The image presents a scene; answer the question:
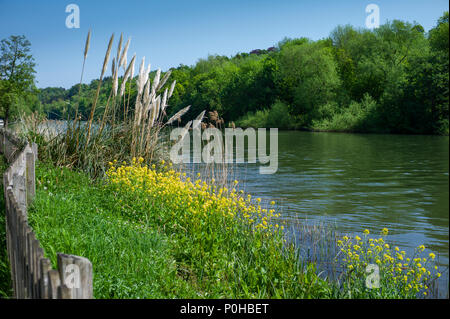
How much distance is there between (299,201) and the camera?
10.3 meters

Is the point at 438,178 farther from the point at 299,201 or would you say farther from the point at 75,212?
the point at 75,212

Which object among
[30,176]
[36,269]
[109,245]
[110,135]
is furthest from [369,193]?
[36,269]

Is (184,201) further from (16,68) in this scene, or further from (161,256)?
(16,68)

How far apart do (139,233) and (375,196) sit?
25.8 ft

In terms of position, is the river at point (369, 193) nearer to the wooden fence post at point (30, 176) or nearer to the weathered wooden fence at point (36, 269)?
the weathered wooden fence at point (36, 269)

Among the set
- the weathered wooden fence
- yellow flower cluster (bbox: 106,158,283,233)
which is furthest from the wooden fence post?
yellow flower cluster (bbox: 106,158,283,233)

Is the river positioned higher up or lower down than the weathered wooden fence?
lower down

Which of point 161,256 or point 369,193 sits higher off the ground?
point 161,256

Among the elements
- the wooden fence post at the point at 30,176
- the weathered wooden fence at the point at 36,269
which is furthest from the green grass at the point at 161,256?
the weathered wooden fence at the point at 36,269

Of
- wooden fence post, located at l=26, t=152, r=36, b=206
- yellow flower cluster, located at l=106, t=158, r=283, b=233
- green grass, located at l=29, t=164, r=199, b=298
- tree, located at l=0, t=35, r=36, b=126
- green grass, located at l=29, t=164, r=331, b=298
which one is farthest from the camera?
tree, located at l=0, t=35, r=36, b=126

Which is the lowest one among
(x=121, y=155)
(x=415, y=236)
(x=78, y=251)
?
(x=415, y=236)

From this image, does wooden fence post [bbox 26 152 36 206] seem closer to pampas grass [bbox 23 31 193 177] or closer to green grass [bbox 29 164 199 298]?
green grass [bbox 29 164 199 298]
